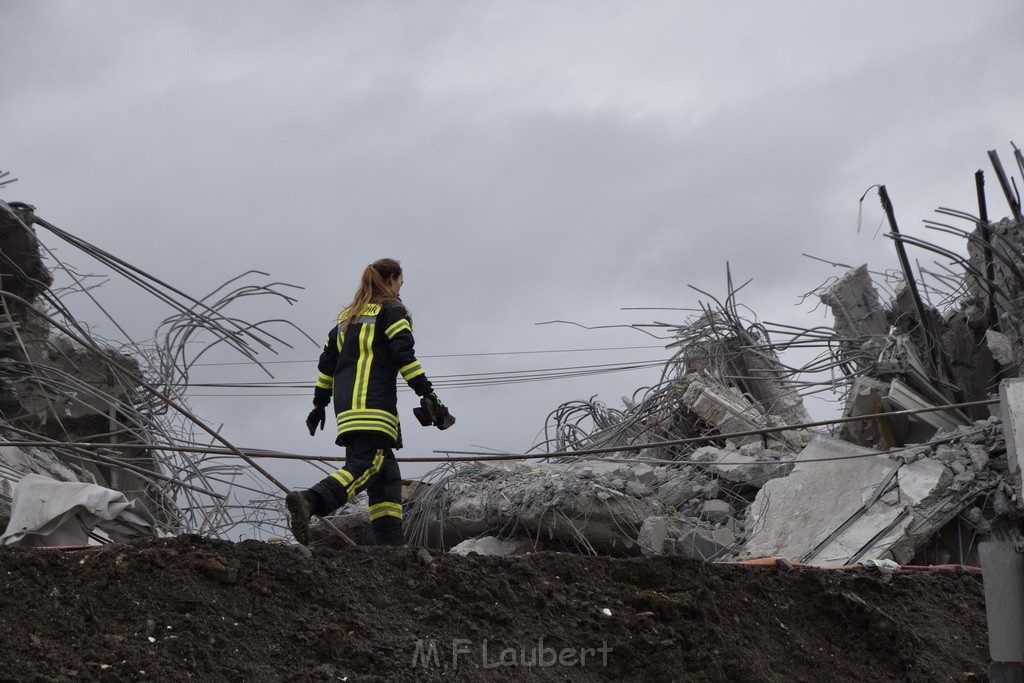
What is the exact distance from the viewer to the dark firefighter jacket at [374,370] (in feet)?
16.7

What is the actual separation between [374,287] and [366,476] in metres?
0.99

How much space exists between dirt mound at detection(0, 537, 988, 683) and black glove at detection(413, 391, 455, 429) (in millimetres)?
1099

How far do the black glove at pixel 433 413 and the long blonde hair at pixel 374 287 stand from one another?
43cm

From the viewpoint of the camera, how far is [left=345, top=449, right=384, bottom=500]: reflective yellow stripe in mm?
4883

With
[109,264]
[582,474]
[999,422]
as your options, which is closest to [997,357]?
[999,422]

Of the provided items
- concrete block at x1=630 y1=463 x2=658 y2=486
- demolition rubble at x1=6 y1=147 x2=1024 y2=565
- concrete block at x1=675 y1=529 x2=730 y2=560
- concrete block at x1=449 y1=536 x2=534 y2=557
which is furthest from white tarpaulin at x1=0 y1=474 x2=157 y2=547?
concrete block at x1=630 y1=463 x2=658 y2=486

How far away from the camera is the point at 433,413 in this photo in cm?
522

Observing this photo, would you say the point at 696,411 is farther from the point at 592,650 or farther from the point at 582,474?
the point at 592,650

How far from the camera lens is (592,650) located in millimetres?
3945

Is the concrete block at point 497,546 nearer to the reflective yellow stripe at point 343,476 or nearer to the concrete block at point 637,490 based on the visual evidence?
the concrete block at point 637,490

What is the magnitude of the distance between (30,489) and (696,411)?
582 cm

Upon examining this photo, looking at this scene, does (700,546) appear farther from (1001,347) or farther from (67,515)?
(67,515)
